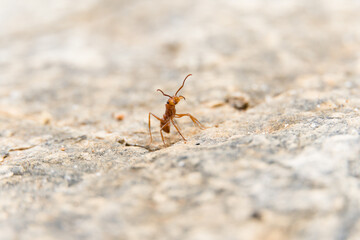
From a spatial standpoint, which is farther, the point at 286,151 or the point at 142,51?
the point at 142,51

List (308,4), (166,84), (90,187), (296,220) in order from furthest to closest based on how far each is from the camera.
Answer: (308,4), (166,84), (90,187), (296,220)

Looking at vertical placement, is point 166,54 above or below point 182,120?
above

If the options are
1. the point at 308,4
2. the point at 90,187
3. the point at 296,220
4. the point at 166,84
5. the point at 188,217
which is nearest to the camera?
the point at 296,220

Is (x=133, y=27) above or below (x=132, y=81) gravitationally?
above

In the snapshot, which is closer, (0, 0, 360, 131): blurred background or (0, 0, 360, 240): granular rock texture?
(0, 0, 360, 240): granular rock texture

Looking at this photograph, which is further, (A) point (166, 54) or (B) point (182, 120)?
(A) point (166, 54)

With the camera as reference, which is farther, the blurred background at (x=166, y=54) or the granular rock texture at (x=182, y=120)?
the blurred background at (x=166, y=54)

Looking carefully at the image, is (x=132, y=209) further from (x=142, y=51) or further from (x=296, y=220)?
(x=142, y=51)

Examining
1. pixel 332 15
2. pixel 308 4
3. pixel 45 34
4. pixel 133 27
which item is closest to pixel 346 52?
pixel 332 15
